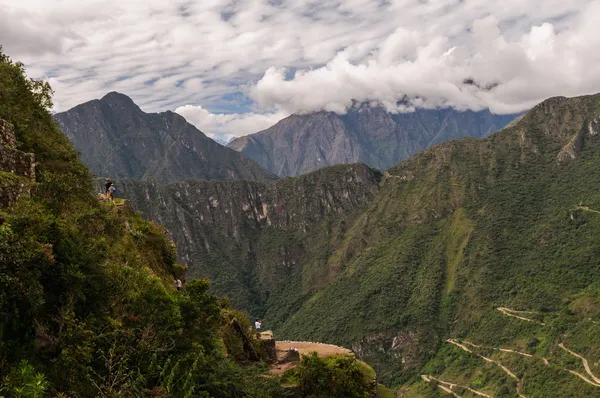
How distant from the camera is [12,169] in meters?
17.9

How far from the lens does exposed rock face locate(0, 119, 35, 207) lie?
15344 millimetres

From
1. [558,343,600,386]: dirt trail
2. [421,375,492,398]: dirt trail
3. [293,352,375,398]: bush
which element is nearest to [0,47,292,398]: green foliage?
[293,352,375,398]: bush

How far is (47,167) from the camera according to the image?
2267 cm

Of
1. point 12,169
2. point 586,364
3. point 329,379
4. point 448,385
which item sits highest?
point 12,169

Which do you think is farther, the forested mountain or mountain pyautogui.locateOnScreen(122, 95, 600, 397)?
mountain pyautogui.locateOnScreen(122, 95, 600, 397)

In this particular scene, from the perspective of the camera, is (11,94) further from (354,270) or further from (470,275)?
(354,270)

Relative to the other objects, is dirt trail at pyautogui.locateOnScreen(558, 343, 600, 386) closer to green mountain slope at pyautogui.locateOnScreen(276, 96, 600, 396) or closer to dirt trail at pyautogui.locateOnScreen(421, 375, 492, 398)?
green mountain slope at pyautogui.locateOnScreen(276, 96, 600, 396)

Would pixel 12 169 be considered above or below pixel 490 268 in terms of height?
above

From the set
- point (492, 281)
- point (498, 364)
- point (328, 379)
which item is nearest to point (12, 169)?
point (328, 379)

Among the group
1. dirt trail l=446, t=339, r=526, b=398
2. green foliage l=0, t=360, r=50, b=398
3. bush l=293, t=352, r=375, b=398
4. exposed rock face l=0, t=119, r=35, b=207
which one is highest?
exposed rock face l=0, t=119, r=35, b=207

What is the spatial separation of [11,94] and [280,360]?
929 inches

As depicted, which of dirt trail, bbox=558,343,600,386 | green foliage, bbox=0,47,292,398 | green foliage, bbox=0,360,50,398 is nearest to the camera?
green foliage, bbox=0,360,50,398

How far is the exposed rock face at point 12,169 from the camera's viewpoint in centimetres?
1534

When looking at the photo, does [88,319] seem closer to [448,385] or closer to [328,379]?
[328,379]
